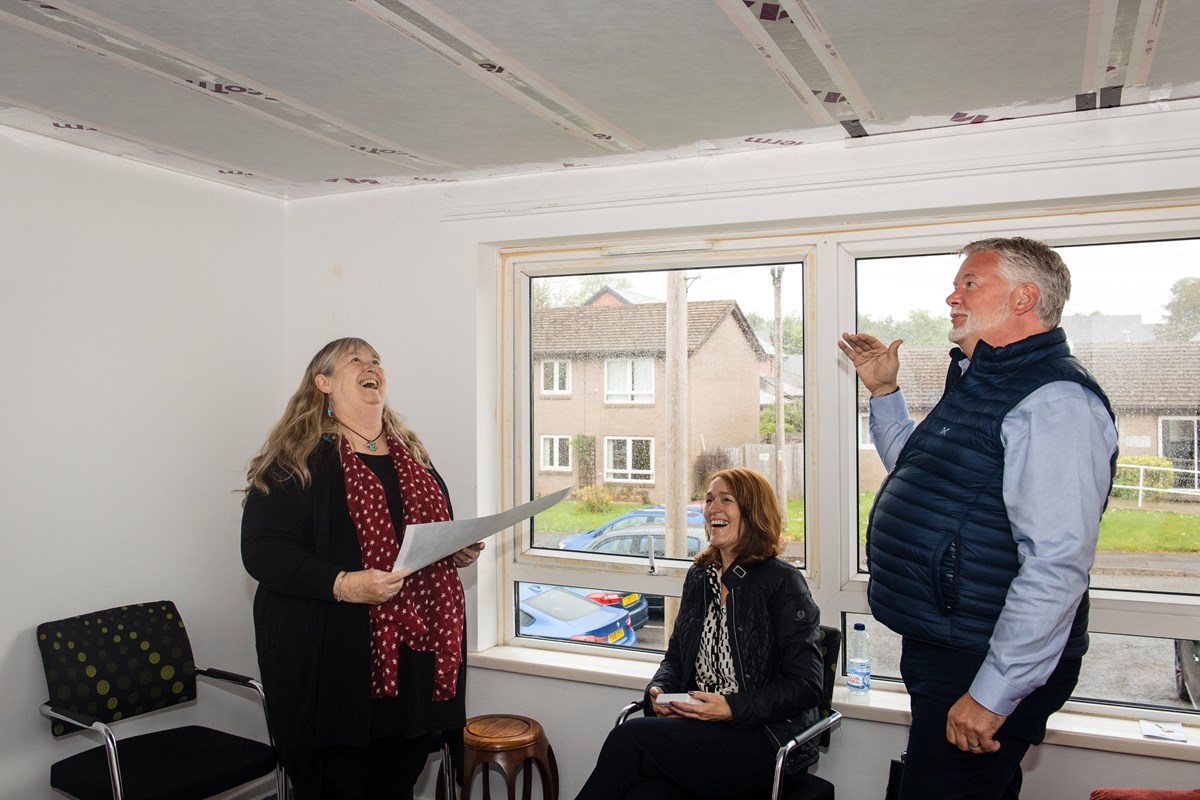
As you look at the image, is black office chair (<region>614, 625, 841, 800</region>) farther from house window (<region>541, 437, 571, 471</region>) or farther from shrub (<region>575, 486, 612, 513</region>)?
house window (<region>541, 437, 571, 471</region>)

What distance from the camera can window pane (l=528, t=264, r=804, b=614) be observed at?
10.6ft

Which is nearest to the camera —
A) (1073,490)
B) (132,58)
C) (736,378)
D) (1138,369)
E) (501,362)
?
(1073,490)

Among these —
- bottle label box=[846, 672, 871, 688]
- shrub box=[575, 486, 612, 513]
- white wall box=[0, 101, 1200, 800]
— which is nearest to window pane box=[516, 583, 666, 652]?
white wall box=[0, 101, 1200, 800]

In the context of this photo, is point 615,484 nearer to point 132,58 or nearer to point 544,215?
point 544,215

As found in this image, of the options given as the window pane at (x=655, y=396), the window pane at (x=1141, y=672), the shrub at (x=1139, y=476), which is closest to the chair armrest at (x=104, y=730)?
the window pane at (x=655, y=396)

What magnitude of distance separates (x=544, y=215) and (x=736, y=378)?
0.91m

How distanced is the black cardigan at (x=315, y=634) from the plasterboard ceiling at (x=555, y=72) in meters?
1.02

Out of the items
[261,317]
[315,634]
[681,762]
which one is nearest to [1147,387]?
[681,762]

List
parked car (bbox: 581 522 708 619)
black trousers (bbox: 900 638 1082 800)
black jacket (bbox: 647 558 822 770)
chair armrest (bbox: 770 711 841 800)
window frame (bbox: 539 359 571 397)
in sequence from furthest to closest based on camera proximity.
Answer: window frame (bbox: 539 359 571 397) < parked car (bbox: 581 522 708 619) < black jacket (bbox: 647 558 822 770) < chair armrest (bbox: 770 711 841 800) < black trousers (bbox: 900 638 1082 800)

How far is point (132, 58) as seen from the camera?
2.21 meters

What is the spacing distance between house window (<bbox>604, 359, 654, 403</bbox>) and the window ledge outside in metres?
0.95

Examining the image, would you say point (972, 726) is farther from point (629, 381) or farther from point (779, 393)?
point (629, 381)

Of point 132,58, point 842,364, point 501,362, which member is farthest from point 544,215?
point 132,58

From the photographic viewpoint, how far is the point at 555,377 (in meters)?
3.58
